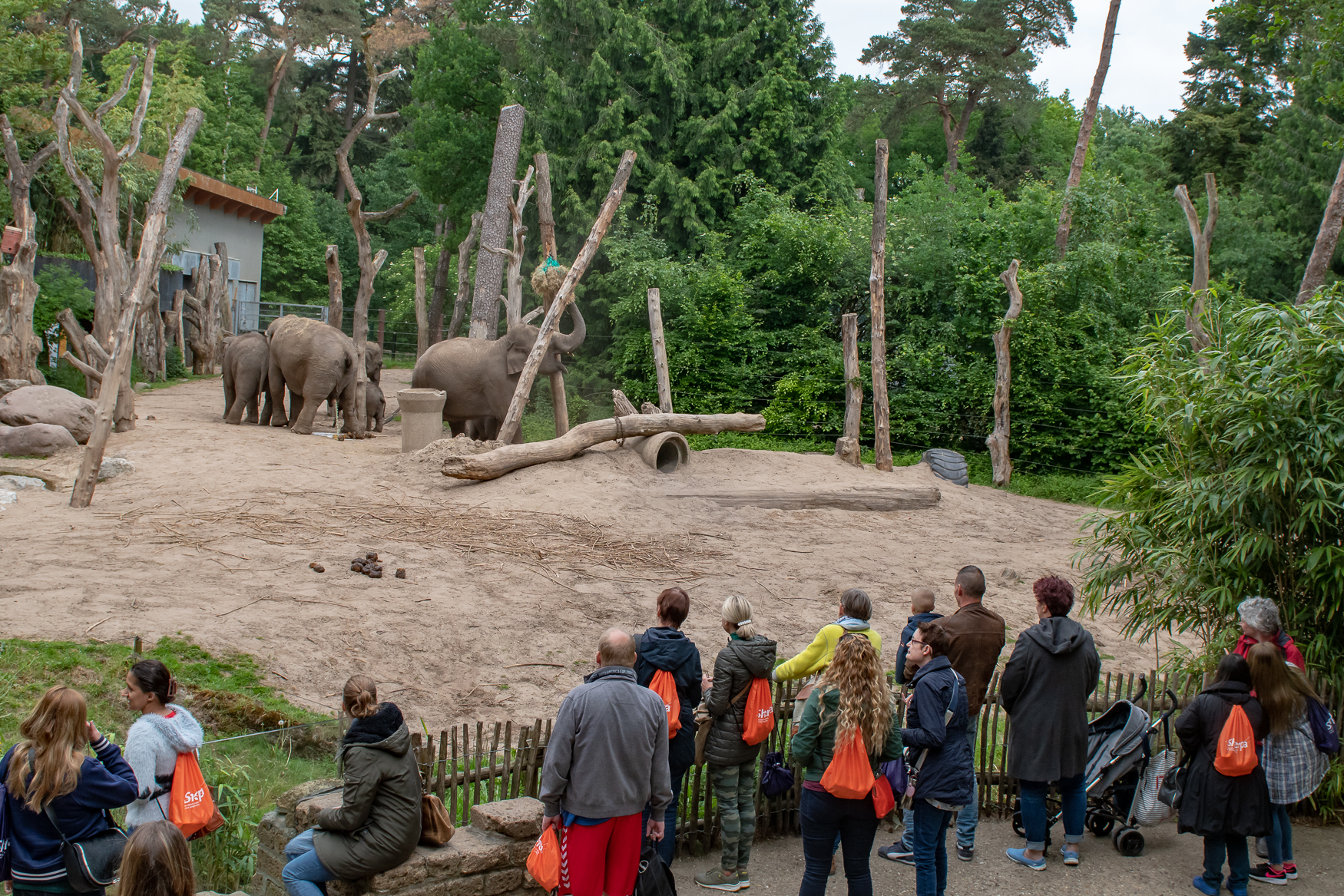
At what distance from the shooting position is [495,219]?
20.2 metres

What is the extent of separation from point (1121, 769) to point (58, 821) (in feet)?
15.9

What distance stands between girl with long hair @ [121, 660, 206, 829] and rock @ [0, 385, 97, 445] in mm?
11781

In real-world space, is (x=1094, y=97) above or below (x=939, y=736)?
above

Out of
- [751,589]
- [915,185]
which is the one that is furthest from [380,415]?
[915,185]

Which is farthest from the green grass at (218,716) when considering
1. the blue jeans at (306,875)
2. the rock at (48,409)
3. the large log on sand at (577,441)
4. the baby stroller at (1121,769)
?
the rock at (48,409)

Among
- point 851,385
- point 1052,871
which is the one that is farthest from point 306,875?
point 851,385

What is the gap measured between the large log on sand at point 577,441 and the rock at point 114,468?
146 inches

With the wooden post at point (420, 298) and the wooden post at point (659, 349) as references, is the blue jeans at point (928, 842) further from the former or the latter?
the wooden post at point (420, 298)

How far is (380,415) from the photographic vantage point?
728 inches

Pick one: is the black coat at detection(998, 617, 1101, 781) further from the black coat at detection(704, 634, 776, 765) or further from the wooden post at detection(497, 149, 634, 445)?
the wooden post at detection(497, 149, 634, 445)

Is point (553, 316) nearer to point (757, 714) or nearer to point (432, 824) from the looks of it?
point (757, 714)

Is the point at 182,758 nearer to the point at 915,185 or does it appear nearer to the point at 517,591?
the point at 517,591

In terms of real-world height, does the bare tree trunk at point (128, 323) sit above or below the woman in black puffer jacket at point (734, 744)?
above

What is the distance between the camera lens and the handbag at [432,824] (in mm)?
4188
